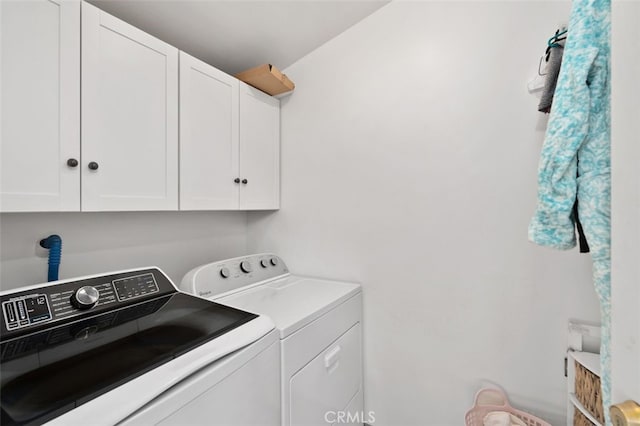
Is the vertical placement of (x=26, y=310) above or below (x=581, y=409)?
above

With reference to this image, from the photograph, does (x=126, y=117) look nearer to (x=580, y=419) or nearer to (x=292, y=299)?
(x=292, y=299)

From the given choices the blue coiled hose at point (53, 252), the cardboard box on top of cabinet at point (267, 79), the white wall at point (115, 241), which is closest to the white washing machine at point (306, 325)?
the white wall at point (115, 241)

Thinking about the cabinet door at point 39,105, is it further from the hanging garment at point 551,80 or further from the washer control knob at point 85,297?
the hanging garment at point 551,80

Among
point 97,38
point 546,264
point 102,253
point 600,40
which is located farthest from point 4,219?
point 546,264

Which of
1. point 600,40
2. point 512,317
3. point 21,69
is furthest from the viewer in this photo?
point 512,317

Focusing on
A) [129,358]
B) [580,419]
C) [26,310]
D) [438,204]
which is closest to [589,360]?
[580,419]

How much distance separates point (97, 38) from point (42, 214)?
740 mm

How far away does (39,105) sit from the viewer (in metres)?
0.85

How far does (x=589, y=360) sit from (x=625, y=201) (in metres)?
0.99

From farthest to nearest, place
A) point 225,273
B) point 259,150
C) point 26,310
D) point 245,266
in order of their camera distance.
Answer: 1. point 259,150
2. point 245,266
3. point 225,273
4. point 26,310

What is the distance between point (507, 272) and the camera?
1.20 m

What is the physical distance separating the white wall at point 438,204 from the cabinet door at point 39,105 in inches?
44.2

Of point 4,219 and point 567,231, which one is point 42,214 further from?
point 567,231

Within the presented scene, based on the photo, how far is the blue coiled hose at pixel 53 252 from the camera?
1022 mm
